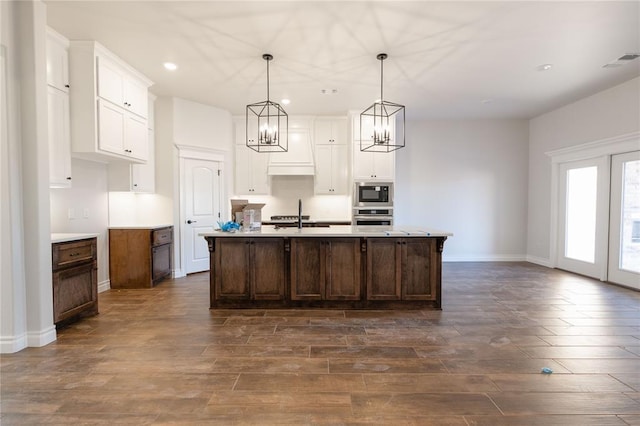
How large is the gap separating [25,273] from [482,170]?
711 centimetres

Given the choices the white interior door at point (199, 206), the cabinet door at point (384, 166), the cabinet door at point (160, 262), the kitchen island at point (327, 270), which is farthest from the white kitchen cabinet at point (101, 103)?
the cabinet door at point (384, 166)

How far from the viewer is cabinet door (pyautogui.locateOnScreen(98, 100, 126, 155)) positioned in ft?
11.8

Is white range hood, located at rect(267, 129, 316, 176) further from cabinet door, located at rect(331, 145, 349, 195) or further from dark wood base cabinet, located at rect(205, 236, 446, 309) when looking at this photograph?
dark wood base cabinet, located at rect(205, 236, 446, 309)

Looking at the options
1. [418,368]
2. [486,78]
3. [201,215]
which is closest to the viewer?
[418,368]

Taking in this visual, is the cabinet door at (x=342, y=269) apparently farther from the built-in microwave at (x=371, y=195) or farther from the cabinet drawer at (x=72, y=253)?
the cabinet drawer at (x=72, y=253)

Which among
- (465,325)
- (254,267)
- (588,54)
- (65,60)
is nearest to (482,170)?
(588,54)

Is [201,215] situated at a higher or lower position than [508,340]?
higher

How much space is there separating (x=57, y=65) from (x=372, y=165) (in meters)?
4.55

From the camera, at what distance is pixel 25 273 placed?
2660 mm

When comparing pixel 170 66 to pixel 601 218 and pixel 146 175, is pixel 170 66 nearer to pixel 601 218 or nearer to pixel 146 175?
pixel 146 175

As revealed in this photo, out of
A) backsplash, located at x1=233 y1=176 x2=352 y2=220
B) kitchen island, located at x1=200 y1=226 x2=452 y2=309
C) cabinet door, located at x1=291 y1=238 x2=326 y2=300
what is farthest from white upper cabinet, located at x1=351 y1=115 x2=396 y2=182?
→ cabinet door, located at x1=291 y1=238 x2=326 y2=300

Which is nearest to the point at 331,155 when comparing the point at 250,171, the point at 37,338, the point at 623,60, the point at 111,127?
the point at 250,171

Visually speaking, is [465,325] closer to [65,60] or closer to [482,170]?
[482,170]

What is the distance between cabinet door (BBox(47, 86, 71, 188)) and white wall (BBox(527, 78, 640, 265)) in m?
7.18
